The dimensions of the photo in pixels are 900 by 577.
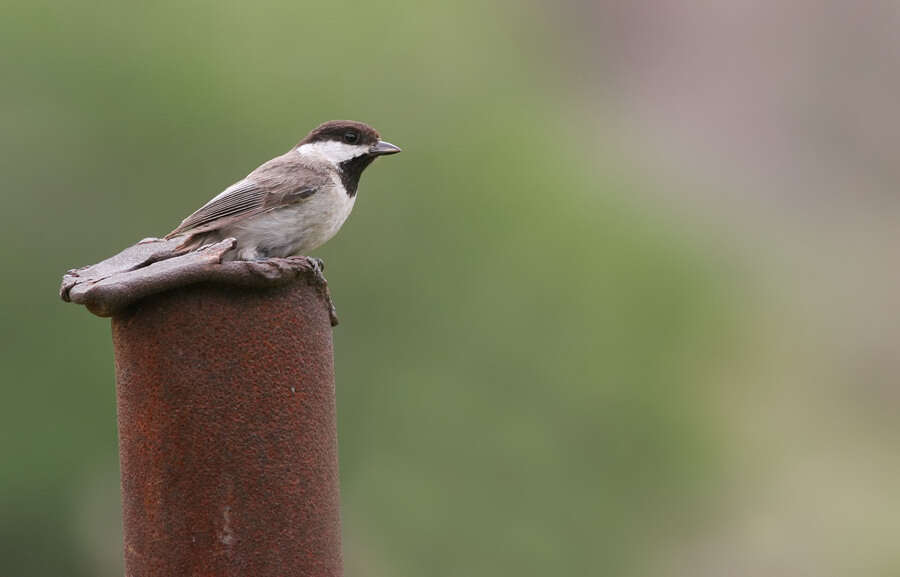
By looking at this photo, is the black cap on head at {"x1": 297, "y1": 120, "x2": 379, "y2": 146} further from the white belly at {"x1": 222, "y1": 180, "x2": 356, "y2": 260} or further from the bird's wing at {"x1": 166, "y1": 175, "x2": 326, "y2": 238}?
the bird's wing at {"x1": 166, "y1": 175, "x2": 326, "y2": 238}

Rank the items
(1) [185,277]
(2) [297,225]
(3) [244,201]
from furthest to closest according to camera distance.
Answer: (2) [297,225] < (3) [244,201] < (1) [185,277]

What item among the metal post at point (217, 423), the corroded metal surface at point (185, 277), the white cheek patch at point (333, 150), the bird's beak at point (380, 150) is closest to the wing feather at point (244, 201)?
the white cheek patch at point (333, 150)

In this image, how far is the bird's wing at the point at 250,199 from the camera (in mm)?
4586

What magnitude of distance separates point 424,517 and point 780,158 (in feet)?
30.3

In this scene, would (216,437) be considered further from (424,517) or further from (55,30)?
(55,30)

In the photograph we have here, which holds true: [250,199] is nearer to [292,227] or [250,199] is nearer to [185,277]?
[292,227]

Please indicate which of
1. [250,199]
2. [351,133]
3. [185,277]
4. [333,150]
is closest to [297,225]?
[250,199]

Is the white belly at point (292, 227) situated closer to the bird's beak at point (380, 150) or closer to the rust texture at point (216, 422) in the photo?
the bird's beak at point (380, 150)

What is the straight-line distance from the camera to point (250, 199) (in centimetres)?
476

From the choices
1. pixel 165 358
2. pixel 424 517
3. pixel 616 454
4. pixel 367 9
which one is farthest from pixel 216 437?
pixel 367 9

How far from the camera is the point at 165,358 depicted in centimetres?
301

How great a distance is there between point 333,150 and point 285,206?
0.69 metres

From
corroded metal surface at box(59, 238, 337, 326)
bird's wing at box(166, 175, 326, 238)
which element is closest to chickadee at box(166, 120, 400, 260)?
bird's wing at box(166, 175, 326, 238)

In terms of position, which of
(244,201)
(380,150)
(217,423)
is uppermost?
(380,150)
